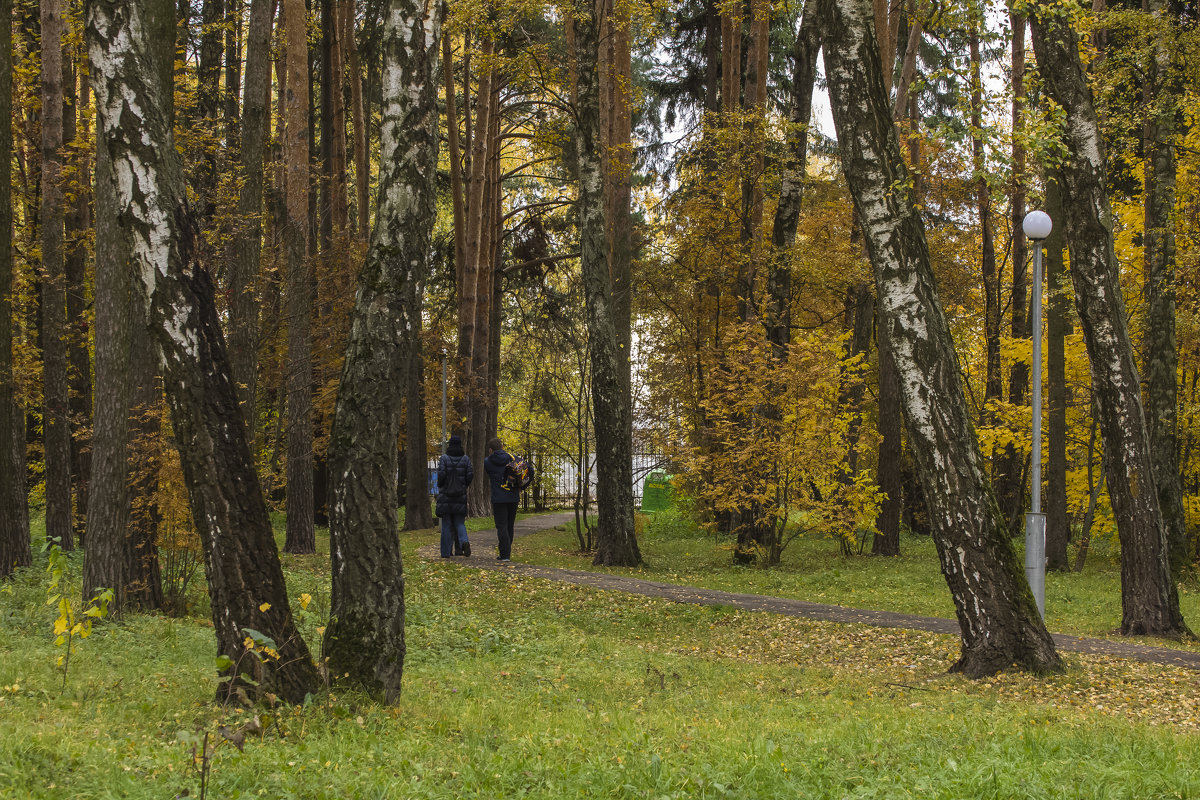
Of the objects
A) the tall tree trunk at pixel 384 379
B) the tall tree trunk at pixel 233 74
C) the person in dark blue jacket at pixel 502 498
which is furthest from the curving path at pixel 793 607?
the tall tree trunk at pixel 233 74

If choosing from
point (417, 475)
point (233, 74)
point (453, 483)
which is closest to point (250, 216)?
point (453, 483)

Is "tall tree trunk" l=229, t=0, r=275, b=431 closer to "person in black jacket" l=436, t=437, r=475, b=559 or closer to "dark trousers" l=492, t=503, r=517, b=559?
"person in black jacket" l=436, t=437, r=475, b=559

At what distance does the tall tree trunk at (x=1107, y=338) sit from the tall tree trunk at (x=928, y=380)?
3.51 meters

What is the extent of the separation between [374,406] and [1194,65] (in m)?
15.1

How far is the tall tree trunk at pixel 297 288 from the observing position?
15945mm

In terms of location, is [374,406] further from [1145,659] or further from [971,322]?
[971,322]

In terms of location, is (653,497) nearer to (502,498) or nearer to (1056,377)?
(1056,377)

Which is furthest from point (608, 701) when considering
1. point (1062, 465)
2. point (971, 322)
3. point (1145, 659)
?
point (971, 322)

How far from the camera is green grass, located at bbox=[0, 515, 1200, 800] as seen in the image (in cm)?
423

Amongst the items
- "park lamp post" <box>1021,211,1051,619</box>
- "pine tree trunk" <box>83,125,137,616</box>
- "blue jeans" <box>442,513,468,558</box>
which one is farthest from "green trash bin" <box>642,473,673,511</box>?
"pine tree trunk" <box>83,125,137,616</box>

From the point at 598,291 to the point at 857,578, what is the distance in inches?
250

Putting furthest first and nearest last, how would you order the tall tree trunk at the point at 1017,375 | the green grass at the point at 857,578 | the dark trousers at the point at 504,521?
the tall tree trunk at the point at 1017,375 → the dark trousers at the point at 504,521 → the green grass at the point at 857,578

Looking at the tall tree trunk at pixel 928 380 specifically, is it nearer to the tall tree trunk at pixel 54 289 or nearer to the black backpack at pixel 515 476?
the black backpack at pixel 515 476

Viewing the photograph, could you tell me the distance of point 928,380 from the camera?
7.90 m
